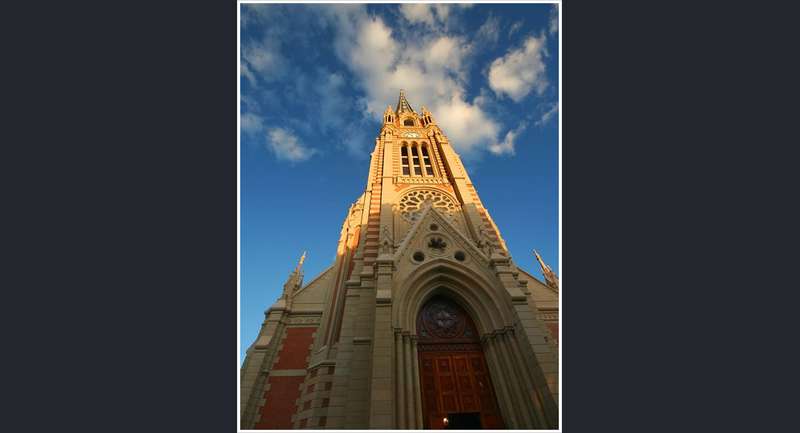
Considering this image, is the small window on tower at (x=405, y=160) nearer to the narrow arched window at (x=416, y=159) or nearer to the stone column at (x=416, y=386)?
the narrow arched window at (x=416, y=159)

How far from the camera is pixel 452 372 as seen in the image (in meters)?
10.7

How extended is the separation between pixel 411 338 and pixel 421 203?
8594 mm

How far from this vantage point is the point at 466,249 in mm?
13469

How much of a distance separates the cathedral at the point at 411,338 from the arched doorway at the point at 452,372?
0.12ft

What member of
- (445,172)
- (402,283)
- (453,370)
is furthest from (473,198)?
(453,370)

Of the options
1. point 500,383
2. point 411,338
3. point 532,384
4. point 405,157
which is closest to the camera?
point 532,384

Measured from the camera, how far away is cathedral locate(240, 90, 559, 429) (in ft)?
30.2

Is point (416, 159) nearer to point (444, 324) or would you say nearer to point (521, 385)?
point (444, 324)

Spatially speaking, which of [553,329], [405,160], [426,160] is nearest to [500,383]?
[553,329]

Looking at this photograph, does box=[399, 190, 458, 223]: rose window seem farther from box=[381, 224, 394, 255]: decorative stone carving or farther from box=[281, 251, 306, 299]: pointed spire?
box=[281, 251, 306, 299]: pointed spire

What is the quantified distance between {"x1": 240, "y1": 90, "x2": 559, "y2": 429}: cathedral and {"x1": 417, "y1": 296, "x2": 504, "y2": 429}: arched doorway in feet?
0.12
